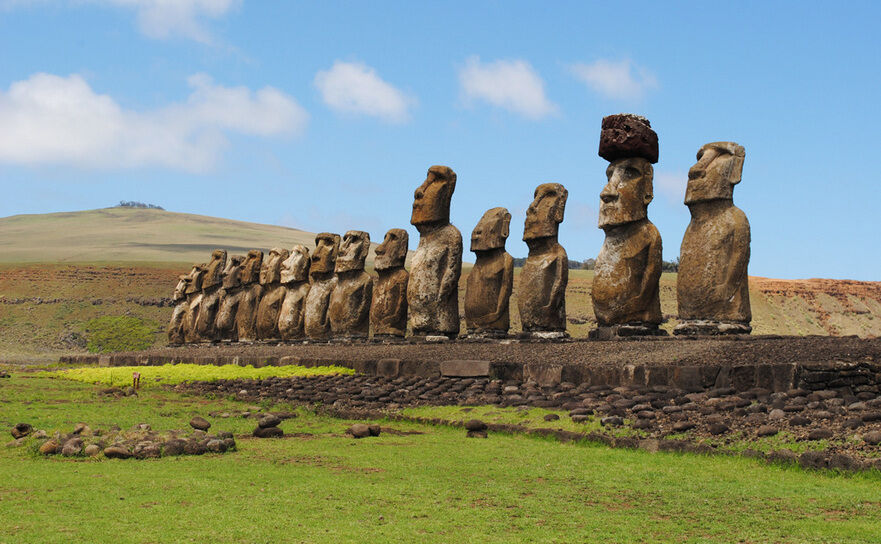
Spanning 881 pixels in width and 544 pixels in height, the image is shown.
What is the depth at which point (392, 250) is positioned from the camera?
2303cm

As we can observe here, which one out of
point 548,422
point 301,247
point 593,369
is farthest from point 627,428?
point 301,247

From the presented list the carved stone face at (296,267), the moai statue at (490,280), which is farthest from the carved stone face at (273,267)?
the moai statue at (490,280)

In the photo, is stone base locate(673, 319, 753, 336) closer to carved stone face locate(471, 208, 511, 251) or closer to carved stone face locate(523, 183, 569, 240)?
carved stone face locate(523, 183, 569, 240)

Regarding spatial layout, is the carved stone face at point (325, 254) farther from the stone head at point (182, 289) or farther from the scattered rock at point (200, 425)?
the scattered rock at point (200, 425)

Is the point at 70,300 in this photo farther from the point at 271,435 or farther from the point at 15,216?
the point at 15,216

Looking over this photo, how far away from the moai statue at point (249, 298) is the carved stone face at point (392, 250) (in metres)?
8.48

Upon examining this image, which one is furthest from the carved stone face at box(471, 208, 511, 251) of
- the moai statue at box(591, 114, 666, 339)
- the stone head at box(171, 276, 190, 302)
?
the stone head at box(171, 276, 190, 302)

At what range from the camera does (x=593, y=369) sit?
1262 cm

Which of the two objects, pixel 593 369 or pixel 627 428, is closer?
pixel 627 428

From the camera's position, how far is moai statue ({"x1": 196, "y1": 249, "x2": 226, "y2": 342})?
33.2m

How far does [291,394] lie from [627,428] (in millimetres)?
7580

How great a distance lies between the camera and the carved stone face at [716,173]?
51.4ft

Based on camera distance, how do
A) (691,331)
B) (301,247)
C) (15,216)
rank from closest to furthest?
(691,331) → (301,247) → (15,216)

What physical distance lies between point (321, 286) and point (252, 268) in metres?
6.01
